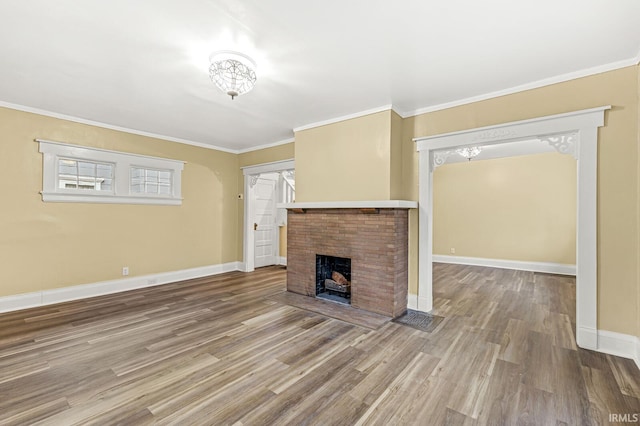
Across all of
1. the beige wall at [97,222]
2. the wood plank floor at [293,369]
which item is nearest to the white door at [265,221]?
the beige wall at [97,222]

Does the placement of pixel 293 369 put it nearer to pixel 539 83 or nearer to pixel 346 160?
pixel 346 160

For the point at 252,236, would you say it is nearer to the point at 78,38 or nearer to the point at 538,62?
the point at 78,38

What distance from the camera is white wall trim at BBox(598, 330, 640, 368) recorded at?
2.60 m

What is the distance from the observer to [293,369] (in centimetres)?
241

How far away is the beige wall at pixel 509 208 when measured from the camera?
20.3ft

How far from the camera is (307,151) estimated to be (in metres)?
4.62

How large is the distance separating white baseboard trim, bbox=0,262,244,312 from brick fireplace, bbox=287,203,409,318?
251 cm

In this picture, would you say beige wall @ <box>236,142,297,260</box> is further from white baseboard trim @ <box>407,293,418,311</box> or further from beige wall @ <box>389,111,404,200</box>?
white baseboard trim @ <box>407,293,418,311</box>

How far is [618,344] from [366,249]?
2.57m

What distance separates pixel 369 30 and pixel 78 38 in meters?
2.36

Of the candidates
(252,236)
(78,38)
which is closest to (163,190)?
(252,236)

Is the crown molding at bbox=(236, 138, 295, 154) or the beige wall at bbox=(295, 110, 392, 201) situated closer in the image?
the beige wall at bbox=(295, 110, 392, 201)

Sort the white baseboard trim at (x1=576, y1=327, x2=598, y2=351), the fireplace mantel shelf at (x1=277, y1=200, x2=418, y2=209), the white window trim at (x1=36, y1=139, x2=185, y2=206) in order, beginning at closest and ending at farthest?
the white baseboard trim at (x1=576, y1=327, x2=598, y2=351) < the fireplace mantel shelf at (x1=277, y1=200, x2=418, y2=209) < the white window trim at (x1=36, y1=139, x2=185, y2=206)

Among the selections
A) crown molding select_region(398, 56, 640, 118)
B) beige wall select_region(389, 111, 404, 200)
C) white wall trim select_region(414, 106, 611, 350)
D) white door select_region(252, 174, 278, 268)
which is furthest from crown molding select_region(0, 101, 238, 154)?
white wall trim select_region(414, 106, 611, 350)
